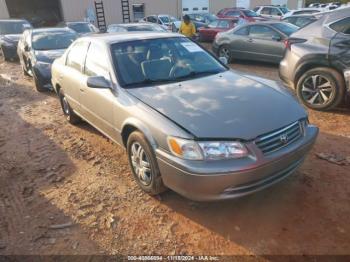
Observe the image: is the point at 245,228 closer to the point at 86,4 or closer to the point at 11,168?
the point at 11,168

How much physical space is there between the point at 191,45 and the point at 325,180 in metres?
2.43

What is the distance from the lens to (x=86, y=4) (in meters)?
25.9

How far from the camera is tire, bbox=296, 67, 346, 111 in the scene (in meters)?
5.16

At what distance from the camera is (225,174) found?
8.52 feet

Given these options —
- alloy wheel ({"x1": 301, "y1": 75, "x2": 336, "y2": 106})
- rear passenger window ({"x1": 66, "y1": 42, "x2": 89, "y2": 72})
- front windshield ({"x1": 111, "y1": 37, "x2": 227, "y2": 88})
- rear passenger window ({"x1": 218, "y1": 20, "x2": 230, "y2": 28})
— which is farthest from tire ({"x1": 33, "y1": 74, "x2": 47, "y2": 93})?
rear passenger window ({"x1": 218, "y1": 20, "x2": 230, "y2": 28})

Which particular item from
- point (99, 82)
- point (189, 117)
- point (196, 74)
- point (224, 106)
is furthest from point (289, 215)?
point (99, 82)

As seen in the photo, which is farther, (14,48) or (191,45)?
(14,48)

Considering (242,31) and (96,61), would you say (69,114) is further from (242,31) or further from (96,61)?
(242,31)

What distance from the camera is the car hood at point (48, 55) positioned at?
813cm

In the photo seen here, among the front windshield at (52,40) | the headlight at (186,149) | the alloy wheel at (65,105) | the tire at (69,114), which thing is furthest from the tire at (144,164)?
the front windshield at (52,40)

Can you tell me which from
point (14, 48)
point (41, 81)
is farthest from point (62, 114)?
point (14, 48)

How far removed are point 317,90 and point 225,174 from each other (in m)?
3.66

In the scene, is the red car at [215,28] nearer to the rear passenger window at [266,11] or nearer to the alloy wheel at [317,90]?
the rear passenger window at [266,11]

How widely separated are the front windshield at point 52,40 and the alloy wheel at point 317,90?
671cm
